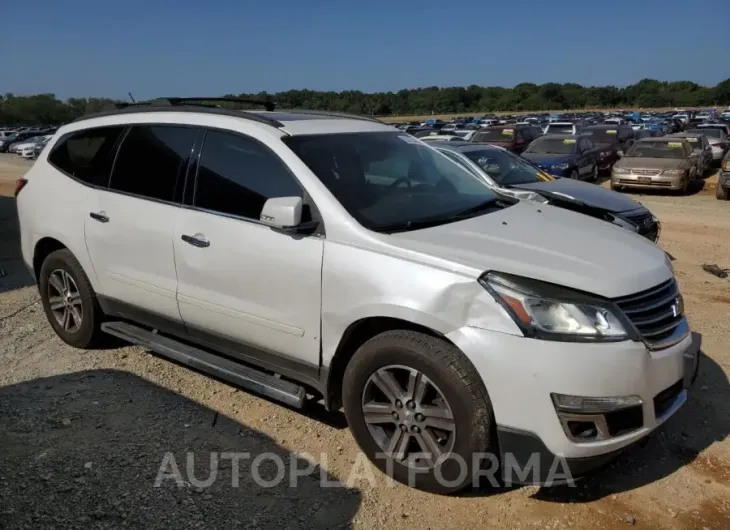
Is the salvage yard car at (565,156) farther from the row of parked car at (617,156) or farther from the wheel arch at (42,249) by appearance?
the wheel arch at (42,249)

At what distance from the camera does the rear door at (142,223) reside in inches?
154

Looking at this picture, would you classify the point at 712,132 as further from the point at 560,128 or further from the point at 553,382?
the point at 553,382

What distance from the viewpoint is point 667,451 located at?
3.47m

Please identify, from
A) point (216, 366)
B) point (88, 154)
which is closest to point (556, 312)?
point (216, 366)

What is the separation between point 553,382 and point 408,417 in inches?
29.5

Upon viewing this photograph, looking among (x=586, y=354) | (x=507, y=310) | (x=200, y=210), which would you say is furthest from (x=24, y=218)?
(x=586, y=354)

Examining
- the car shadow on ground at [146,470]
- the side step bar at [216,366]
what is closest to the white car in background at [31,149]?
the side step bar at [216,366]

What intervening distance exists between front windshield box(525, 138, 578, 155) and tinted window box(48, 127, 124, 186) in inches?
487

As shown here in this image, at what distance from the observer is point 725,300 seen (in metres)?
6.32

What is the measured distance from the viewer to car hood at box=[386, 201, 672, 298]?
2799mm

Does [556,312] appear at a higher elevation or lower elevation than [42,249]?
higher

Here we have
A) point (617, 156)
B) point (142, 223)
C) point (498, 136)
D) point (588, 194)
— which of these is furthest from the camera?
point (498, 136)

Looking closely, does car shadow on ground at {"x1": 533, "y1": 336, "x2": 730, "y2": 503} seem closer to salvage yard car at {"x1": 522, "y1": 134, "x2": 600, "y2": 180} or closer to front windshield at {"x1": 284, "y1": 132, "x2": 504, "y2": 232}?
front windshield at {"x1": 284, "y1": 132, "x2": 504, "y2": 232}

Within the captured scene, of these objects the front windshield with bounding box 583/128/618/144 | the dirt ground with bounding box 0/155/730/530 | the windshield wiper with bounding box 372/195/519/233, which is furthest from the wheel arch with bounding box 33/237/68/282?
the front windshield with bounding box 583/128/618/144
